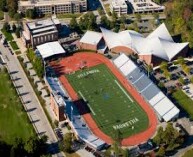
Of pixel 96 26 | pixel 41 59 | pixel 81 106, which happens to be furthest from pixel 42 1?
pixel 81 106

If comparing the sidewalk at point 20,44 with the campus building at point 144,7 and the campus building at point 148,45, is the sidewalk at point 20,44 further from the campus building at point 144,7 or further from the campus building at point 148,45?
the campus building at point 144,7

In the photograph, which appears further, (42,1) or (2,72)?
(42,1)

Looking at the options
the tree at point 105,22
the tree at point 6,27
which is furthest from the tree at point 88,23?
the tree at point 6,27

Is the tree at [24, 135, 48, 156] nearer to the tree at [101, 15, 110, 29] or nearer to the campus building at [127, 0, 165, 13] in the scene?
the tree at [101, 15, 110, 29]

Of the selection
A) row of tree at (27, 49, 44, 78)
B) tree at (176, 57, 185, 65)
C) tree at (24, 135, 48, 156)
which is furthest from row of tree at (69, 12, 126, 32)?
tree at (24, 135, 48, 156)

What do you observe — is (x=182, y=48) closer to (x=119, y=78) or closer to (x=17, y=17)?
(x=119, y=78)
